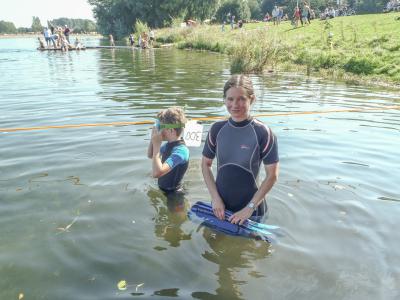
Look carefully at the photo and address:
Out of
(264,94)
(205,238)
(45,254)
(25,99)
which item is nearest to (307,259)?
(205,238)

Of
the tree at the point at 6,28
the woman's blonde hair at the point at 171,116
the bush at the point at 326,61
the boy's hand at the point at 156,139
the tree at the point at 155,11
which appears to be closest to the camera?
the boy's hand at the point at 156,139

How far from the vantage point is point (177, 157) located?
4.68 m

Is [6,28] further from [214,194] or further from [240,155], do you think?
[240,155]

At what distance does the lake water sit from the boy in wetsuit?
66 centimetres

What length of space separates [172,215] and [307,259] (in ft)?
6.02

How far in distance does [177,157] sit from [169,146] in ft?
0.96

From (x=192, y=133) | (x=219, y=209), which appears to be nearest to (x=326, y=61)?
(x=192, y=133)

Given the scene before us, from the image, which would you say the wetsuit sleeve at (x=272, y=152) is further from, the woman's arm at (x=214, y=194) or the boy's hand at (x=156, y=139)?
the boy's hand at (x=156, y=139)

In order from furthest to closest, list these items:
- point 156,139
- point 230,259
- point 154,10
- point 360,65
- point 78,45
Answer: point 154,10 < point 78,45 < point 360,65 < point 156,139 < point 230,259

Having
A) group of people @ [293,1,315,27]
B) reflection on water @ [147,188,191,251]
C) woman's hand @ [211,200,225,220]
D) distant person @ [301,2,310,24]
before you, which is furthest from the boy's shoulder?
distant person @ [301,2,310,24]

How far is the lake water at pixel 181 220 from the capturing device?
354 centimetres

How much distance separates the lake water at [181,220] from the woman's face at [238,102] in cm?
148

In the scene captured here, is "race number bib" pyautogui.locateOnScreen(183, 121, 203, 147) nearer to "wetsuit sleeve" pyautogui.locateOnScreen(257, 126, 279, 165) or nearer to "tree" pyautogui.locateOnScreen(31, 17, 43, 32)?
"wetsuit sleeve" pyautogui.locateOnScreen(257, 126, 279, 165)

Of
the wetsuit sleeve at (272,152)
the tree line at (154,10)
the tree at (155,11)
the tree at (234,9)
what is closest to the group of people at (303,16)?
the tree line at (154,10)
